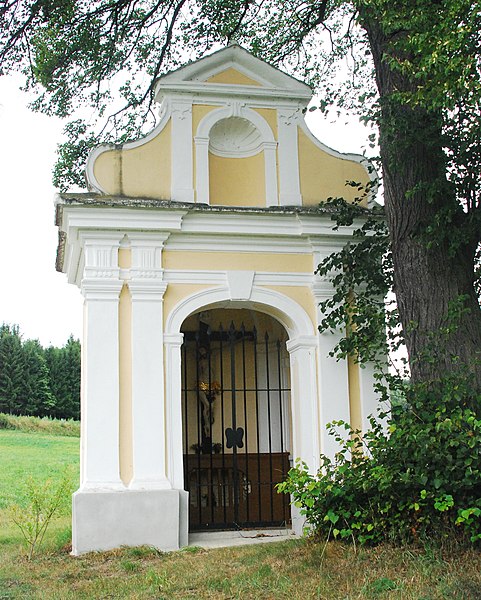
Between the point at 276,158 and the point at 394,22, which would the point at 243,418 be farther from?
the point at 394,22

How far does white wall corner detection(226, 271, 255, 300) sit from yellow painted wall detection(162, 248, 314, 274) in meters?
0.08

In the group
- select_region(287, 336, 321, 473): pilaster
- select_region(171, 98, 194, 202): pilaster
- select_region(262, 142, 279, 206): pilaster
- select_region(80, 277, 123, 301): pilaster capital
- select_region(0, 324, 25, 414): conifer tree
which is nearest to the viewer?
select_region(80, 277, 123, 301): pilaster capital

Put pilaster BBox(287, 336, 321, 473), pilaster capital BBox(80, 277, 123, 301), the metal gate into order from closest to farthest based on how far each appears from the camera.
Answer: pilaster capital BBox(80, 277, 123, 301) < pilaster BBox(287, 336, 321, 473) < the metal gate

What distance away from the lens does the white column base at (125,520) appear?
861 cm

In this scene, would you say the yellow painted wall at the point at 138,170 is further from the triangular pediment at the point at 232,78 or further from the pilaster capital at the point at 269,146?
the pilaster capital at the point at 269,146

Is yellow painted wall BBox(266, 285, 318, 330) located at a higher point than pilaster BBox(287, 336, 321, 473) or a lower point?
higher

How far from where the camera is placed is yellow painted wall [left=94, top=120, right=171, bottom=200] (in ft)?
31.8

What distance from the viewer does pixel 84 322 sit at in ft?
31.1

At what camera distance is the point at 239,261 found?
9805 millimetres

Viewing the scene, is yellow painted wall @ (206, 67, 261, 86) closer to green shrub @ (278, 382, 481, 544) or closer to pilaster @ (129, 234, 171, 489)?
pilaster @ (129, 234, 171, 489)

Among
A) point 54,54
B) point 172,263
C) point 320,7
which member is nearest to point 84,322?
point 172,263

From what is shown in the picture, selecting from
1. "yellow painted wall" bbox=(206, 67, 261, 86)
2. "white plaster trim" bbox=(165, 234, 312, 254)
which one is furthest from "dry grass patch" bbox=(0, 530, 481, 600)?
"yellow painted wall" bbox=(206, 67, 261, 86)

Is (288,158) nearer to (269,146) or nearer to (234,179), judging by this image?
(269,146)

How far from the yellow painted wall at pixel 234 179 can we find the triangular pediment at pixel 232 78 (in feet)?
2.75
